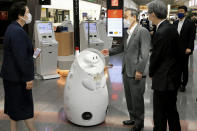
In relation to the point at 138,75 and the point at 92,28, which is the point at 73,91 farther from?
the point at 92,28

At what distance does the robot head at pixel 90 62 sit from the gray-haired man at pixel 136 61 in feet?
1.23

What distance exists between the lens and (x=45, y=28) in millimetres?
6402

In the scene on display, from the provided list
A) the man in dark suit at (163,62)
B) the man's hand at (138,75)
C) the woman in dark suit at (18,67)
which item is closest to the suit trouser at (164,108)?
the man in dark suit at (163,62)

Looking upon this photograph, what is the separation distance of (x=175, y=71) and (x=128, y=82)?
941 mm

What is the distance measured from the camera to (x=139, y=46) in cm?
304

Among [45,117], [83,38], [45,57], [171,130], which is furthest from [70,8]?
[171,130]

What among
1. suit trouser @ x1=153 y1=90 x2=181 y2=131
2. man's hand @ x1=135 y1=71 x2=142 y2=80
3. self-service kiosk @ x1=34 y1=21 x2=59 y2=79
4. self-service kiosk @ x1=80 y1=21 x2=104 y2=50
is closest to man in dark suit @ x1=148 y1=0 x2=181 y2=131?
suit trouser @ x1=153 y1=90 x2=181 y2=131

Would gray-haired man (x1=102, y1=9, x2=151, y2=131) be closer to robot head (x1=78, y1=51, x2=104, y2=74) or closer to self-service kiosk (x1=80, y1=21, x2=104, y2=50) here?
robot head (x1=78, y1=51, x2=104, y2=74)

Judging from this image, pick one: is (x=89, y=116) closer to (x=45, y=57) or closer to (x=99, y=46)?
(x=45, y=57)

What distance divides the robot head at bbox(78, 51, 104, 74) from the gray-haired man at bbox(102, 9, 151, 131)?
0.37m

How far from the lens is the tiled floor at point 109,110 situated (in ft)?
11.1

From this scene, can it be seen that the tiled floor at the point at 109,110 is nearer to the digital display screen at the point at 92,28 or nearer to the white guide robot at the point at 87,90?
the white guide robot at the point at 87,90

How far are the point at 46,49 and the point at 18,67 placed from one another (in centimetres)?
386

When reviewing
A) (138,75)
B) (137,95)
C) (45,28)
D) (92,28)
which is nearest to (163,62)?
(138,75)
